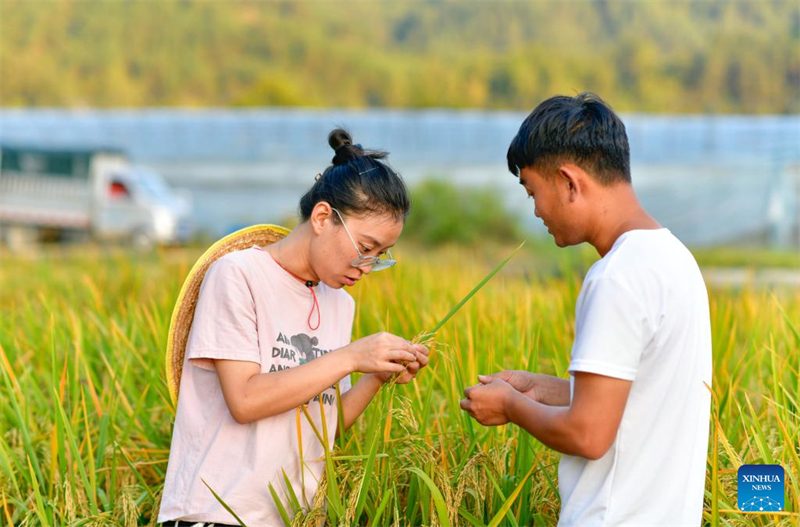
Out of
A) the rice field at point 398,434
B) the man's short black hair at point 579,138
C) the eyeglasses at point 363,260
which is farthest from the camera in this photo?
the rice field at point 398,434

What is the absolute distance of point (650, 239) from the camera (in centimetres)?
163

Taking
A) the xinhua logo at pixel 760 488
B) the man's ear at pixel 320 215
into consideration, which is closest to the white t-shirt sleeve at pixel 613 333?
the man's ear at pixel 320 215

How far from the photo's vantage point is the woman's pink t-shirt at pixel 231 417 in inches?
79.5

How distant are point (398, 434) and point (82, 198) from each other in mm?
14759

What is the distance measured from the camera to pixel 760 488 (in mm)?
2303

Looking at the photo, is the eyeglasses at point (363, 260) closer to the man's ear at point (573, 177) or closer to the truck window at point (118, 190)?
the man's ear at point (573, 177)

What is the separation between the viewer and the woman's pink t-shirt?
6.63 ft

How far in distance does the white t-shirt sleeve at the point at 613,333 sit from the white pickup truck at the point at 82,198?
14581 millimetres

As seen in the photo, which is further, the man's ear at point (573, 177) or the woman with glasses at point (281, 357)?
the woman with glasses at point (281, 357)

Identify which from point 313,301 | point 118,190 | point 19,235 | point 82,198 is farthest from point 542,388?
point 19,235

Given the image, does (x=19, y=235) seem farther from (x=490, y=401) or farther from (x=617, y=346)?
(x=617, y=346)

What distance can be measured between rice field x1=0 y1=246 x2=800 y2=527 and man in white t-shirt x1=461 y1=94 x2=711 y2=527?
0.34 metres

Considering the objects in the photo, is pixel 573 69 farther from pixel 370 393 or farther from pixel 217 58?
pixel 370 393

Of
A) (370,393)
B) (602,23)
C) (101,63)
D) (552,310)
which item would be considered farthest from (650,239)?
(602,23)
